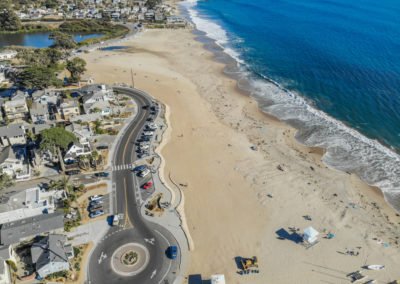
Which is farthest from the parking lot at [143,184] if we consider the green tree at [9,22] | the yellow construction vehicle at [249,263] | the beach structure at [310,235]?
the green tree at [9,22]

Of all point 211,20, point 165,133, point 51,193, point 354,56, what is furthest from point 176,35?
point 51,193

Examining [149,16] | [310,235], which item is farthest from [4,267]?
[149,16]

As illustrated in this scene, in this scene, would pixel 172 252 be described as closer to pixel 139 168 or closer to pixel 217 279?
pixel 217 279

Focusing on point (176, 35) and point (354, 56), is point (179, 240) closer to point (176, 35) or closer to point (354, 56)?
point (354, 56)

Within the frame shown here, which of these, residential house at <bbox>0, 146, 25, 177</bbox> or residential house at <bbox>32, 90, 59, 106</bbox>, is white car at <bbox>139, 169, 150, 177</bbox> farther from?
residential house at <bbox>32, 90, 59, 106</bbox>

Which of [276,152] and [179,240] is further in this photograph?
[276,152]
